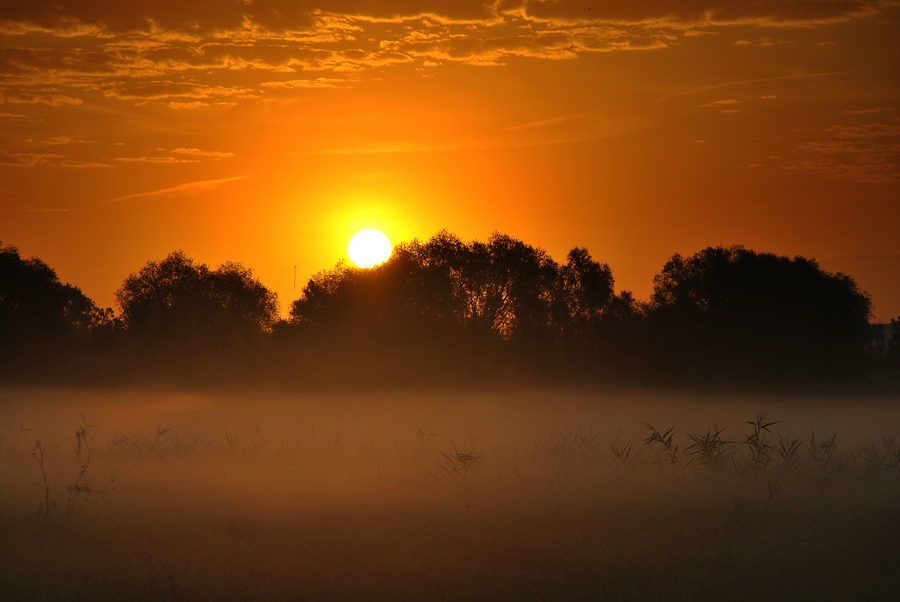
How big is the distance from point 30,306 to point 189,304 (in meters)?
A: 12.6

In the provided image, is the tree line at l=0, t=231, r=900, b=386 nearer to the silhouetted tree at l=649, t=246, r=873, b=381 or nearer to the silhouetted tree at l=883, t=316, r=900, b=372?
the silhouetted tree at l=649, t=246, r=873, b=381

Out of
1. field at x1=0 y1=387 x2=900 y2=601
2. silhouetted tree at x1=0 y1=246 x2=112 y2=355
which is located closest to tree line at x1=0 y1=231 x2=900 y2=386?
silhouetted tree at x1=0 y1=246 x2=112 y2=355

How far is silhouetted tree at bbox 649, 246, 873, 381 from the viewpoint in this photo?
5797 cm

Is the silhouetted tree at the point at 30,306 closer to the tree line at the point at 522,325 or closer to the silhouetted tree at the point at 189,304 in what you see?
the tree line at the point at 522,325

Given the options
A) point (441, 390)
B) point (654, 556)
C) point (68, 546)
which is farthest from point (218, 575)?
point (441, 390)

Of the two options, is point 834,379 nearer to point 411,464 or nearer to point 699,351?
point 699,351

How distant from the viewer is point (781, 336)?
193 feet

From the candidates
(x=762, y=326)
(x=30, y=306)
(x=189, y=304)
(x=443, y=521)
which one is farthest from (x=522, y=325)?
(x=443, y=521)

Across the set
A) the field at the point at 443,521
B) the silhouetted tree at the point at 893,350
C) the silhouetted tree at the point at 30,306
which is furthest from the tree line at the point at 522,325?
the field at the point at 443,521

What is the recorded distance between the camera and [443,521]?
11281 millimetres

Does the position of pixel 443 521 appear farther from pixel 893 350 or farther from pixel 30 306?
pixel 893 350

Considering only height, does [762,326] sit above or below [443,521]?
above

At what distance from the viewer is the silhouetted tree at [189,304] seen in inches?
2530

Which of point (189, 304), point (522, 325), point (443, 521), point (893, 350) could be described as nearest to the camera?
point (443, 521)
